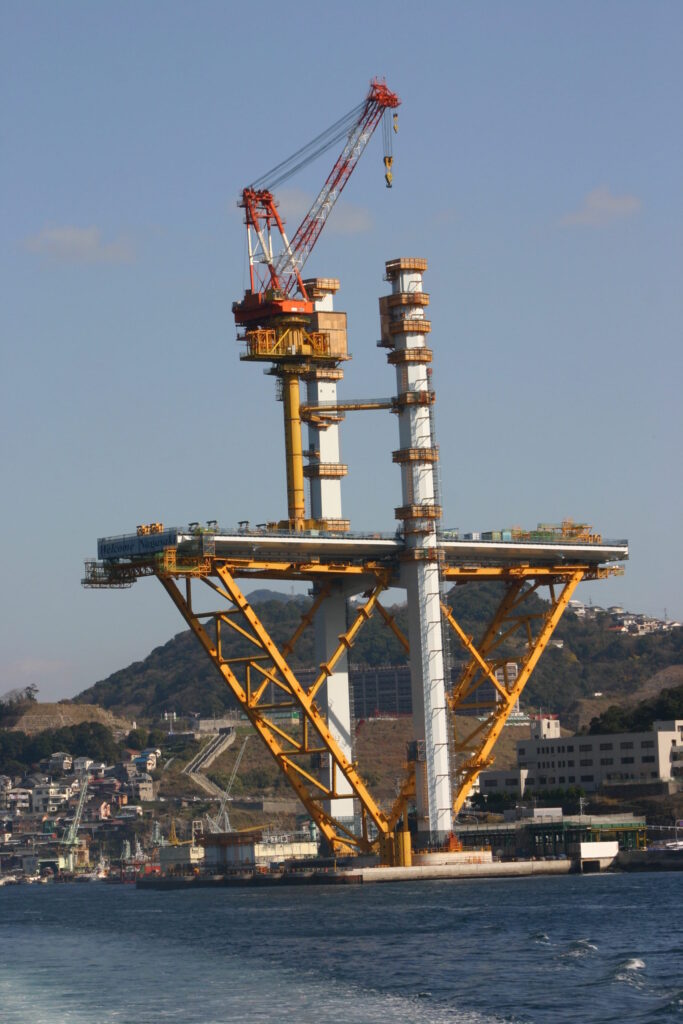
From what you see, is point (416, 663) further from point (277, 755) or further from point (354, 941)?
point (354, 941)

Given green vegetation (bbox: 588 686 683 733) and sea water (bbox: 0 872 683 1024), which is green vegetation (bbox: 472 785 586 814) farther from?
sea water (bbox: 0 872 683 1024)

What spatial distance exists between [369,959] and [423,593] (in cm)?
4547

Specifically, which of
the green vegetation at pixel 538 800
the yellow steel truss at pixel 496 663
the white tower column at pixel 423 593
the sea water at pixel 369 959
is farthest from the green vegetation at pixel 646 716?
the sea water at pixel 369 959

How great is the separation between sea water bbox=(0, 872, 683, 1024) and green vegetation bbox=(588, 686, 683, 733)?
8209cm

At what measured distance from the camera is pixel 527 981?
6366 centimetres

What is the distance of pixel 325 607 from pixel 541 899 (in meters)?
27.5

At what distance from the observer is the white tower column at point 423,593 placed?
115562 mm

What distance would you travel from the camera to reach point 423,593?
116m

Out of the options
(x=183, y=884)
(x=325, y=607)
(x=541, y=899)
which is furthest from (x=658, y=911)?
(x=183, y=884)

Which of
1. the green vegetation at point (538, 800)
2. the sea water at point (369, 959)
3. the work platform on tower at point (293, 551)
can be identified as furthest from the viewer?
the green vegetation at point (538, 800)

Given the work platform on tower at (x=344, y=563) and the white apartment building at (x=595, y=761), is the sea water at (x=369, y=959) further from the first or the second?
the white apartment building at (x=595, y=761)

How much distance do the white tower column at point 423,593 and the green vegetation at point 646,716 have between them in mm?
77594

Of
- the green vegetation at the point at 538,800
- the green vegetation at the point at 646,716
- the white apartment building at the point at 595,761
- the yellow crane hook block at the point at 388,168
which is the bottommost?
the green vegetation at the point at 538,800

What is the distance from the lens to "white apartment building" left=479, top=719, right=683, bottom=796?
18025cm
